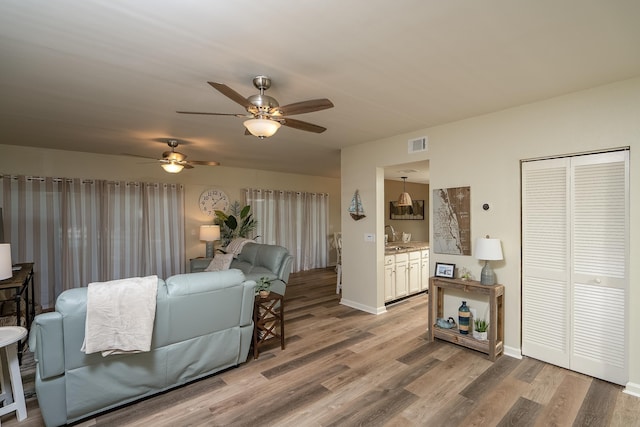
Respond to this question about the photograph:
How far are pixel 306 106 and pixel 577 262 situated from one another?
2.76m

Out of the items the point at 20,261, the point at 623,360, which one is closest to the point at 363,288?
the point at 623,360

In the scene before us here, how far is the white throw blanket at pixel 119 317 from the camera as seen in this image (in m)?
2.02

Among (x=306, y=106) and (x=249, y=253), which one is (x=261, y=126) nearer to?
(x=306, y=106)

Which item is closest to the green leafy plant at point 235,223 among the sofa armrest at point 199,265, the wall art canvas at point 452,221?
the sofa armrest at point 199,265

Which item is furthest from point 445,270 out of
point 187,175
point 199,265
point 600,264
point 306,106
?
point 187,175

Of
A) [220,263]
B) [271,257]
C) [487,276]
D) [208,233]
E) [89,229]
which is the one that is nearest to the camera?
[487,276]

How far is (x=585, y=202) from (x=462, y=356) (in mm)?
1851

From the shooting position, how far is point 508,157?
3152 mm

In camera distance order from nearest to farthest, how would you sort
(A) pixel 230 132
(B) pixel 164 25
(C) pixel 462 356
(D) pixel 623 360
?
1. (B) pixel 164 25
2. (D) pixel 623 360
3. (C) pixel 462 356
4. (A) pixel 230 132

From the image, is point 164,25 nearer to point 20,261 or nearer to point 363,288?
point 363,288

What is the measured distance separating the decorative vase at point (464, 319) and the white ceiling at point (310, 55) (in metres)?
2.14

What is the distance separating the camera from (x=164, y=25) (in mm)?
1742

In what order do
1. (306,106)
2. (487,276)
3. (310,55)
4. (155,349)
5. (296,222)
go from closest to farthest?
(310,55) → (306,106) → (155,349) → (487,276) → (296,222)

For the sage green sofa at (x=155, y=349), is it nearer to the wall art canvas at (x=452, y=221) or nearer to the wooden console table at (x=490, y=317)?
the wooden console table at (x=490, y=317)
